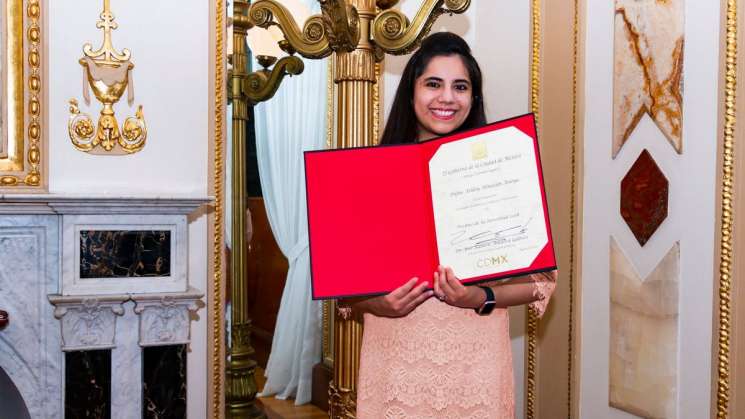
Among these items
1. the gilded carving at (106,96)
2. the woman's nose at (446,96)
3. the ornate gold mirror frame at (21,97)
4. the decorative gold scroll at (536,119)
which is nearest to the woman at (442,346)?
the woman's nose at (446,96)

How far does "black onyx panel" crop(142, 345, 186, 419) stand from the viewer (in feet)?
7.94

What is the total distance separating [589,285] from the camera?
2793mm

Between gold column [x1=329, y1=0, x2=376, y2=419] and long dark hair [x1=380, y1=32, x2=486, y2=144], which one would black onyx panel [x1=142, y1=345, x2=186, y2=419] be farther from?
long dark hair [x1=380, y1=32, x2=486, y2=144]

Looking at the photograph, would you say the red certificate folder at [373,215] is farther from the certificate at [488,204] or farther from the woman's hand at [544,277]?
the woman's hand at [544,277]

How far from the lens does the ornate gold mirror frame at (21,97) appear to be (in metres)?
2.42

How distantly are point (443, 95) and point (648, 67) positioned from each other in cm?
119

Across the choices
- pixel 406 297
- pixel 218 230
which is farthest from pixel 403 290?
pixel 218 230

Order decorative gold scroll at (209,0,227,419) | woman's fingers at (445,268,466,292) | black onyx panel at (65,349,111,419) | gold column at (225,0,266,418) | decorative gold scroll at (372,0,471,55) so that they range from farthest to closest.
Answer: gold column at (225,0,266,418) → decorative gold scroll at (209,0,227,419) → black onyx panel at (65,349,111,419) → decorative gold scroll at (372,0,471,55) → woman's fingers at (445,268,466,292)

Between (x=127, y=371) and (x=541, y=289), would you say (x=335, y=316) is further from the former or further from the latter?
(x=541, y=289)

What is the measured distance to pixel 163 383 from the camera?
244 centimetres

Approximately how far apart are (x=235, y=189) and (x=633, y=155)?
61.2 inches

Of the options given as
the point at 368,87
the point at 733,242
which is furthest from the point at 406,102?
the point at 733,242

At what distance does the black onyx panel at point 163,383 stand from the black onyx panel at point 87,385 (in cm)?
12

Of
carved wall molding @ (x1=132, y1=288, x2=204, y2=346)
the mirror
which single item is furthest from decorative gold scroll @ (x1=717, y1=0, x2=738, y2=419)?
carved wall molding @ (x1=132, y1=288, x2=204, y2=346)
